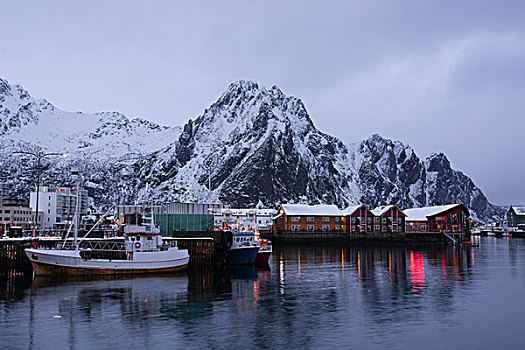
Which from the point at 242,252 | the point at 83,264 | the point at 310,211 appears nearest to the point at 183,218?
the point at 242,252

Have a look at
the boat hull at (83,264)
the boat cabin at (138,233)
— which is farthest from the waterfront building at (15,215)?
the boat cabin at (138,233)

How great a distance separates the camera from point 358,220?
156 meters

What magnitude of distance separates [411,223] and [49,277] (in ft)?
456

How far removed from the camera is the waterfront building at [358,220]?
155 m

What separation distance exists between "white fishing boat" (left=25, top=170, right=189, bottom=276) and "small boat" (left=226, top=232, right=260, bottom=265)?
39.0 feet

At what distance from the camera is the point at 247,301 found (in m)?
38.3

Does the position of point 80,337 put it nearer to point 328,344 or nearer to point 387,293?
point 328,344

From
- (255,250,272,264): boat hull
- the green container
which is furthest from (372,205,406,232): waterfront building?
(255,250,272,264): boat hull

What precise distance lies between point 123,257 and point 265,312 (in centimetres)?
2782

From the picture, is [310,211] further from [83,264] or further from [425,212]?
Answer: [83,264]

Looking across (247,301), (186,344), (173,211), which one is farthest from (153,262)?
(186,344)

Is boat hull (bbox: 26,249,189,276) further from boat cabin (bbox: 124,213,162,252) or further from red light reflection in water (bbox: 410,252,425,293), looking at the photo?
red light reflection in water (bbox: 410,252,425,293)

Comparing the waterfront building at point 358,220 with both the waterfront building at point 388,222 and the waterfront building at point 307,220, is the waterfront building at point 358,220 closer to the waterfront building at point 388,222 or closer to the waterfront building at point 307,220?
the waterfront building at point 307,220

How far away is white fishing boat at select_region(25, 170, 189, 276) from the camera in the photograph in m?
51.2
